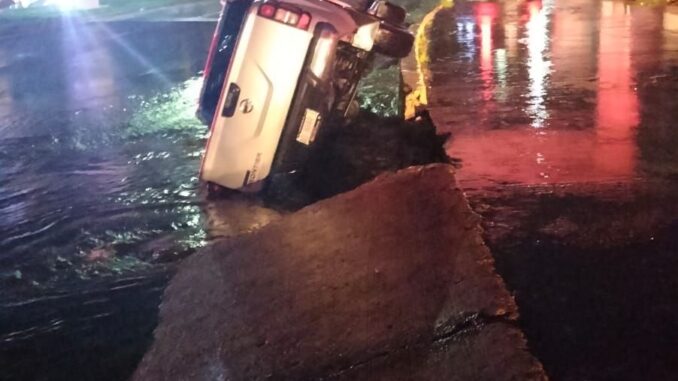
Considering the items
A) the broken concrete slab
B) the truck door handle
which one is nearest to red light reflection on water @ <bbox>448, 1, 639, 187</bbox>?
the broken concrete slab

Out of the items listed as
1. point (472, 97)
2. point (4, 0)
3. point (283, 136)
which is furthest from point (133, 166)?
point (4, 0)

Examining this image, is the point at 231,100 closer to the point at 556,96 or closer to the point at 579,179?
the point at 579,179

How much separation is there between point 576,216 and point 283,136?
7.51ft

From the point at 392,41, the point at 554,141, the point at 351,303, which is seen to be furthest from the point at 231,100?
the point at 554,141

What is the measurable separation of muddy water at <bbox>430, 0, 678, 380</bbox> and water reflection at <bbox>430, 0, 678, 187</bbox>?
2cm

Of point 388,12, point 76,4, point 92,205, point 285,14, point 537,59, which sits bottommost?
point 76,4

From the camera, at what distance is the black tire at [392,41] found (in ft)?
22.1

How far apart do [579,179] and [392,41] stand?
1.96m

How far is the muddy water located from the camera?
13.0 feet

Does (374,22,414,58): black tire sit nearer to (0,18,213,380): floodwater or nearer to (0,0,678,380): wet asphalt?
(0,0,678,380): wet asphalt

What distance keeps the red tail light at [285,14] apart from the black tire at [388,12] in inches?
41.3

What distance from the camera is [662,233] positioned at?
4930 mm

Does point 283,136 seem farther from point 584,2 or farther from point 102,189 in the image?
point 584,2

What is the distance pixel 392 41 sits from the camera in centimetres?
679
